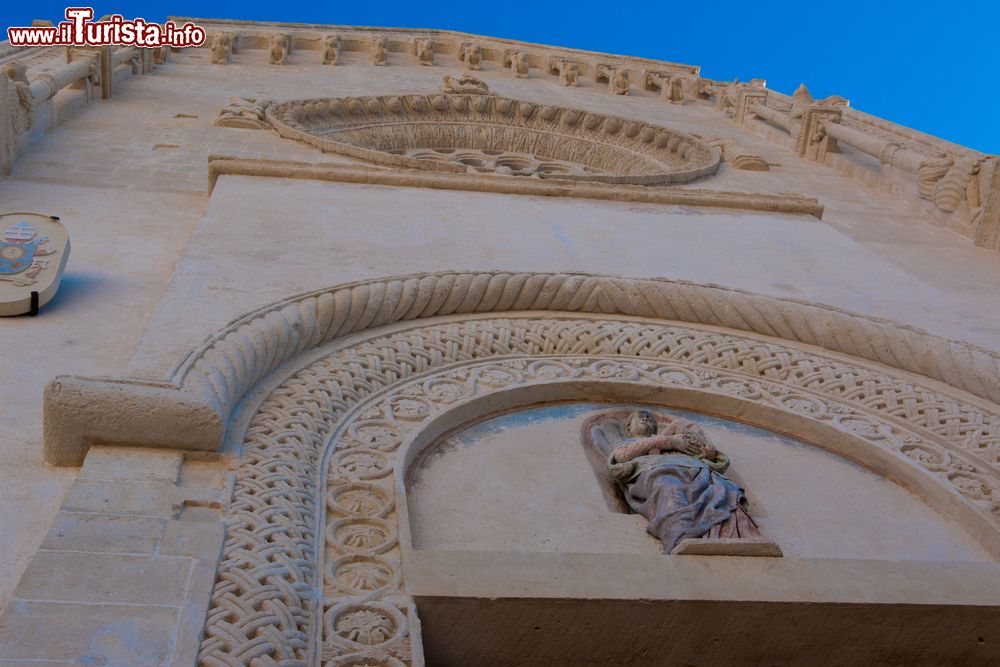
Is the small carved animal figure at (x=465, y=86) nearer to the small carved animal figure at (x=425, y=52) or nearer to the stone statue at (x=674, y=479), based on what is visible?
the small carved animal figure at (x=425, y=52)

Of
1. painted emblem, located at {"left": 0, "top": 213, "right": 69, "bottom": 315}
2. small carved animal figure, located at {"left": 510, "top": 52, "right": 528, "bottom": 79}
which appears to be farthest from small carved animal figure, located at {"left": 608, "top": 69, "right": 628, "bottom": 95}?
painted emblem, located at {"left": 0, "top": 213, "right": 69, "bottom": 315}

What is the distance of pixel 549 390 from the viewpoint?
5383mm

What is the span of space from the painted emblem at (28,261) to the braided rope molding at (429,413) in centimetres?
167

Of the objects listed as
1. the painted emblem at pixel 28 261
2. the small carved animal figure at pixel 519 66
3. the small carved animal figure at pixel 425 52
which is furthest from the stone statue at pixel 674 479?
the small carved animal figure at pixel 425 52

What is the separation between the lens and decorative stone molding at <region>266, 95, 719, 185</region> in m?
13.1

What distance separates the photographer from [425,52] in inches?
699

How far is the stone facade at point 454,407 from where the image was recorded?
3514 millimetres

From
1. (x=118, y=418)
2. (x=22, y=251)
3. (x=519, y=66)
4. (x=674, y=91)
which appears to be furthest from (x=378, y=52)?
(x=118, y=418)

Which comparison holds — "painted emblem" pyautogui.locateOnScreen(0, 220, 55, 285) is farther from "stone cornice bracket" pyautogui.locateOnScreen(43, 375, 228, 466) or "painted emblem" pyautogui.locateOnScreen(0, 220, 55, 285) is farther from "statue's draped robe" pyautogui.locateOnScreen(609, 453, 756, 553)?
"statue's draped robe" pyautogui.locateOnScreen(609, 453, 756, 553)

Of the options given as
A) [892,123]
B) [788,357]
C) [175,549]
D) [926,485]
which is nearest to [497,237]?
[788,357]

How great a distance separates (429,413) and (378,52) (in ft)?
44.5

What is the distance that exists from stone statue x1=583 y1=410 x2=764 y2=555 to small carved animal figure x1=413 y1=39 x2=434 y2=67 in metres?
13.6

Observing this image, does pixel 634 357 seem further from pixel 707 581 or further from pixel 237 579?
pixel 237 579

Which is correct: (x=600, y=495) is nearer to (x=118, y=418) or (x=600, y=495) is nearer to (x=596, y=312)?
(x=596, y=312)
